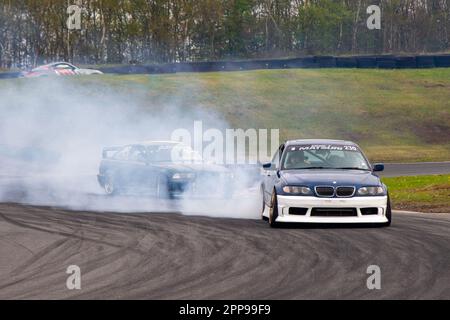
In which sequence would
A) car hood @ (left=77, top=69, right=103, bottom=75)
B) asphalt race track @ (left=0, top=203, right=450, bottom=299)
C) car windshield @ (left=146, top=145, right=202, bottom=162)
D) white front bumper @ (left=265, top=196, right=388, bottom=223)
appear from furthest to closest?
car hood @ (left=77, top=69, right=103, bottom=75) → car windshield @ (left=146, top=145, right=202, bottom=162) → white front bumper @ (left=265, top=196, right=388, bottom=223) → asphalt race track @ (left=0, top=203, right=450, bottom=299)

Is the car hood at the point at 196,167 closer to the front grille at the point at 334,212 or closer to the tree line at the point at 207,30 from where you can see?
the front grille at the point at 334,212

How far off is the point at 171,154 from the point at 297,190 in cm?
643

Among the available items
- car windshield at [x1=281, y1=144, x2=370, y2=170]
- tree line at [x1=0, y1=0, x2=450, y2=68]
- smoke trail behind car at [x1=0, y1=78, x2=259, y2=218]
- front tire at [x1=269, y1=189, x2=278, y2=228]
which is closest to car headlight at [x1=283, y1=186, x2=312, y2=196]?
front tire at [x1=269, y1=189, x2=278, y2=228]

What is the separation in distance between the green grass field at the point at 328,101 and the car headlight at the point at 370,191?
860 inches

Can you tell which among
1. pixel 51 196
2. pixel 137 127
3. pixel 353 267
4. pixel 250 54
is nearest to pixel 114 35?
pixel 250 54

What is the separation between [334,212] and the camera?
1263 centimetres

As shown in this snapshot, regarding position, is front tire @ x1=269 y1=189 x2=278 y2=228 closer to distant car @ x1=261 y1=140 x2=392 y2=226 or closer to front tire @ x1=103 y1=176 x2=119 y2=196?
distant car @ x1=261 y1=140 x2=392 y2=226

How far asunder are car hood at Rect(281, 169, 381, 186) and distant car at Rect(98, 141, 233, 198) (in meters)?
4.18

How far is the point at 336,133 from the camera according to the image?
3850 centimetres

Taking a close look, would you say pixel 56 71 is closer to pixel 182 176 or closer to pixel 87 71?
pixel 87 71

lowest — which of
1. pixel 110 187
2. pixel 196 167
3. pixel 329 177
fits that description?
pixel 110 187

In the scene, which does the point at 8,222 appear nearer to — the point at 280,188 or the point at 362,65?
the point at 280,188

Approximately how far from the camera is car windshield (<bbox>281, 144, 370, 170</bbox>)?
45.4ft

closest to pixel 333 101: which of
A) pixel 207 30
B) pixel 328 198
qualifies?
pixel 207 30
